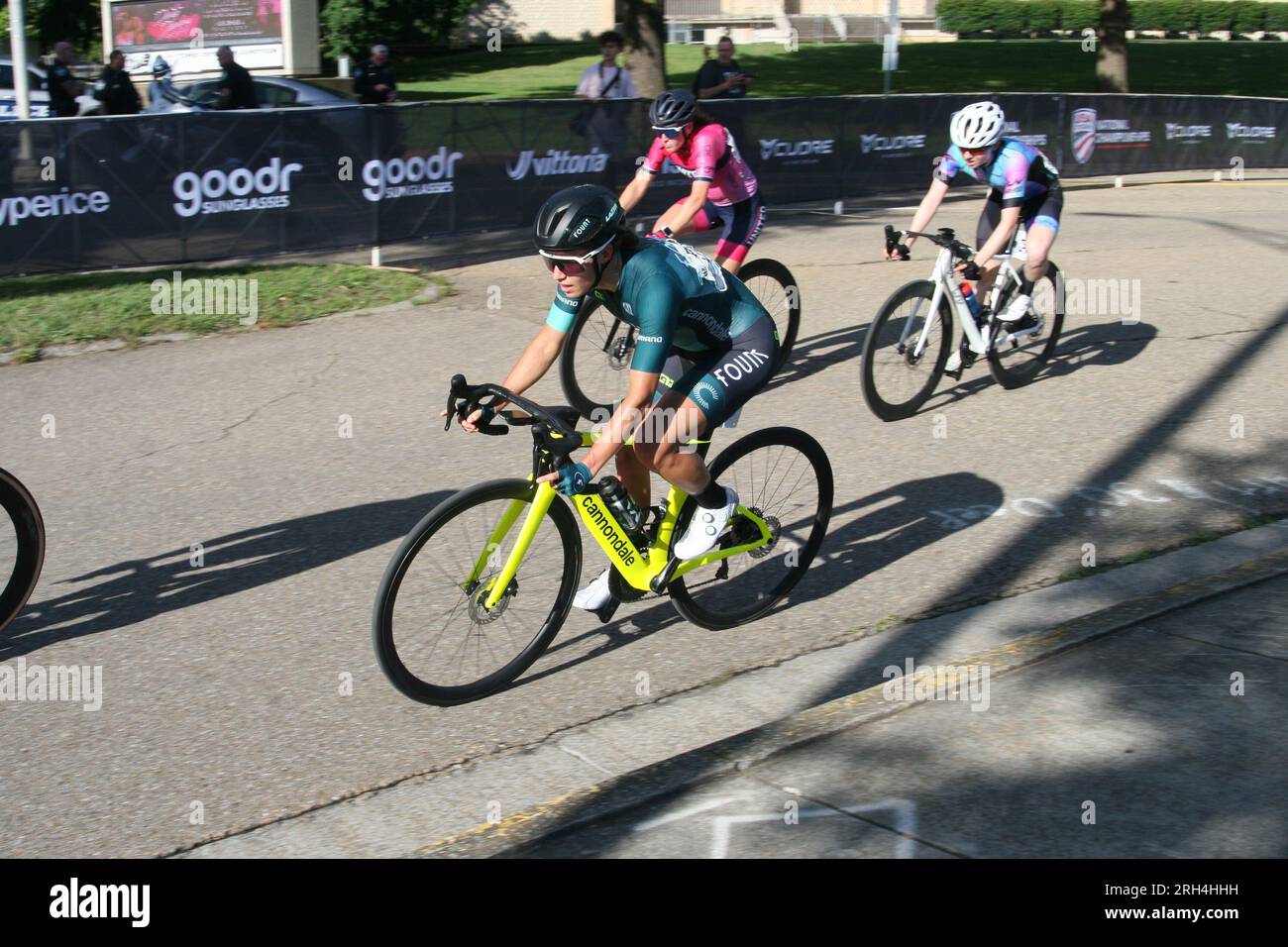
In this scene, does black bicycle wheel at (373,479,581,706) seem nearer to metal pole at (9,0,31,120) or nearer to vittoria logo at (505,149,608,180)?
vittoria logo at (505,149,608,180)

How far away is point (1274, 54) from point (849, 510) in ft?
156

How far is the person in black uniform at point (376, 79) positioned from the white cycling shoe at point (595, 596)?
570 inches

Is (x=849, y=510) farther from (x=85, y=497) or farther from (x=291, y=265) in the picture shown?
(x=291, y=265)

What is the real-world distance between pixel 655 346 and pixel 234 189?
878cm

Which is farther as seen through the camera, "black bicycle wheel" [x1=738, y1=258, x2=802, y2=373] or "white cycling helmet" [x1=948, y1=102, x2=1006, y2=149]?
"black bicycle wheel" [x1=738, y1=258, x2=802, y2=373]

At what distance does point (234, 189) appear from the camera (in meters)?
12.3

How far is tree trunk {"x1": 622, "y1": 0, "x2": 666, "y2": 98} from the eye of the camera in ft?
71.6

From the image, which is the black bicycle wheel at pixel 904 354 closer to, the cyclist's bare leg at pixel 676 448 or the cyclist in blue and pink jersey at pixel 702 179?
the cyclist in blue and pink jersey at pixel 702 179

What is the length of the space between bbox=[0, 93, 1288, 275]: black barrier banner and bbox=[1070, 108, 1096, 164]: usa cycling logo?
9.50 ft

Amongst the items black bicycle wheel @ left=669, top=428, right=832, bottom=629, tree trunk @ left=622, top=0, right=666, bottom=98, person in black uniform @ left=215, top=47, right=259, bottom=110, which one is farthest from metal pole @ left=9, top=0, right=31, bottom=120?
black bicycle wheel @ left=669, top=428, right=832, bottom=629

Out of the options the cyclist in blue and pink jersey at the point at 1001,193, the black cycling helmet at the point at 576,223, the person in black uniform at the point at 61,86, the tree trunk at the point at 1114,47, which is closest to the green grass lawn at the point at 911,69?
the tree trunk at the point at 1114,47

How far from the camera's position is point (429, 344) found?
10.3m
